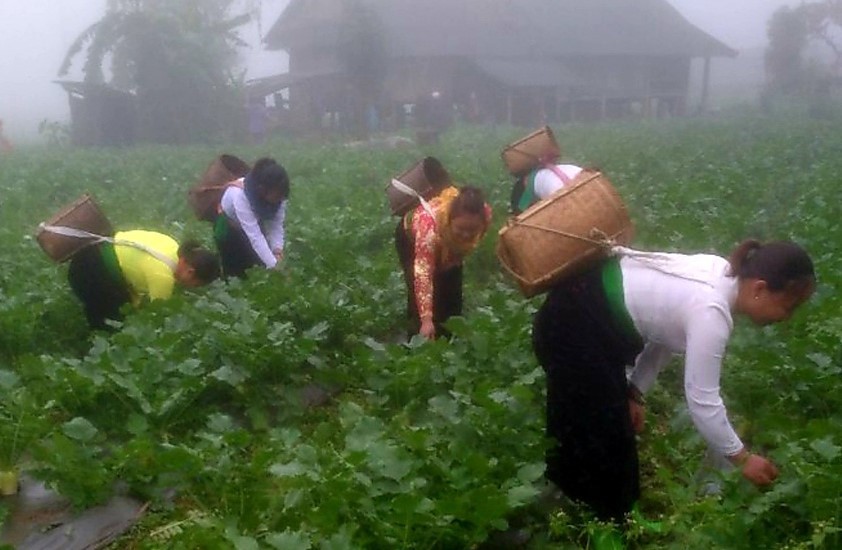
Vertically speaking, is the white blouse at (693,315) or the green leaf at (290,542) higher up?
the white blouse at (693,315)

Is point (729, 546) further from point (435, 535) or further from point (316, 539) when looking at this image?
point (316, 539)

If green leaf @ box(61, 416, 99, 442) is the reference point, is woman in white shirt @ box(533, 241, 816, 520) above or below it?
above

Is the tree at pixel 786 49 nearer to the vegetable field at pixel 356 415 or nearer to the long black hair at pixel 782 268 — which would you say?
the vegetable field at pixel 356 415

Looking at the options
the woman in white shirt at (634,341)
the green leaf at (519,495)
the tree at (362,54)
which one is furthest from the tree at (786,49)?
the green leaf at (519,495)

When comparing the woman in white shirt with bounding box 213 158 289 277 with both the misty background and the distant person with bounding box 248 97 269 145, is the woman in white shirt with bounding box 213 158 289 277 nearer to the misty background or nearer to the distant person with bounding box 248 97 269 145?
the distant person with bounding box 248 97 269 145

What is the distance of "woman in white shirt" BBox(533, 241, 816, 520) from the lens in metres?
3.05

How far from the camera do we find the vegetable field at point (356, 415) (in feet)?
10.00

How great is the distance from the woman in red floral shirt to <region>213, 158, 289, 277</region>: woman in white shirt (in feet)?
2.90

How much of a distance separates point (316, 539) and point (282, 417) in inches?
70.5

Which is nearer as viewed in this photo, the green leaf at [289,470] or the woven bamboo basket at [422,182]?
the green leaf at [289,470]

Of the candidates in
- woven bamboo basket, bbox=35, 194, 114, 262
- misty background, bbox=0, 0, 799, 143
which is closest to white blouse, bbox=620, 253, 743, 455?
woven bamboo basket, bbox=35, 194, 114, 262

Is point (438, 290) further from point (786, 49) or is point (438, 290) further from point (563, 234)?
point (786, 49)

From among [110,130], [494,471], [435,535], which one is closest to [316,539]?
[435,535]

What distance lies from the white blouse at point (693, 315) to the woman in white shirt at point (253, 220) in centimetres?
296
